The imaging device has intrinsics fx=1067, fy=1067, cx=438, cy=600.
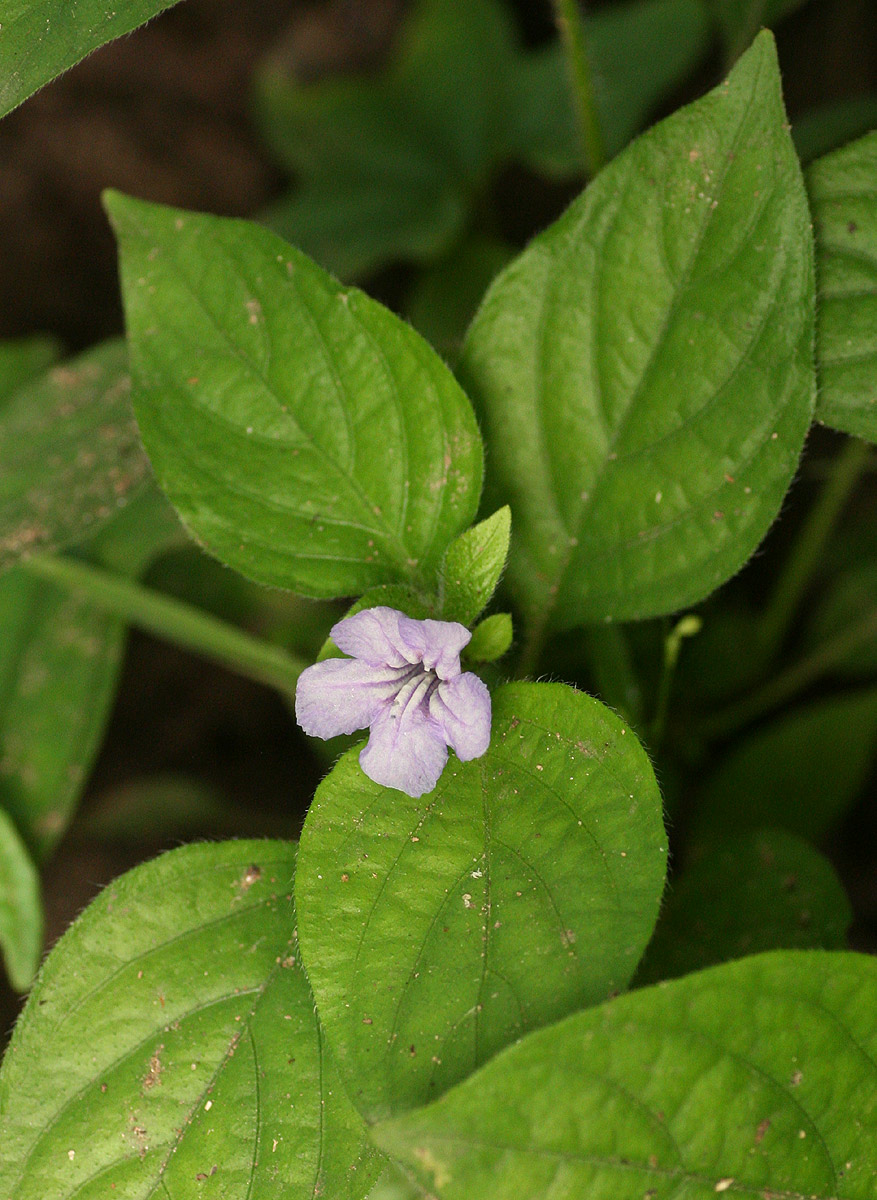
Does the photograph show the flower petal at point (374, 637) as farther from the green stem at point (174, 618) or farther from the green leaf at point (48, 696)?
the green leaf at point (48, 696)

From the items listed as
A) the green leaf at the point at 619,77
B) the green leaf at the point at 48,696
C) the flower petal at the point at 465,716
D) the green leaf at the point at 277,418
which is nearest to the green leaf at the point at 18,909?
the green leaf at the point at 48,696

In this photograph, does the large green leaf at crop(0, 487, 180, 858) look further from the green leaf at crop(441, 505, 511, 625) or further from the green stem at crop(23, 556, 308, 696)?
the green leaf at crop(441, 505, 511, 625)

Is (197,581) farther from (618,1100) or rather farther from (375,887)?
(618,1100)

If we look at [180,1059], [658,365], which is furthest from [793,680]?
[180,1059]

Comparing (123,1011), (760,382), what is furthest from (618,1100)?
(760,382)

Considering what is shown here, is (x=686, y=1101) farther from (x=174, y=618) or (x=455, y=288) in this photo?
(x=455, y=288)
